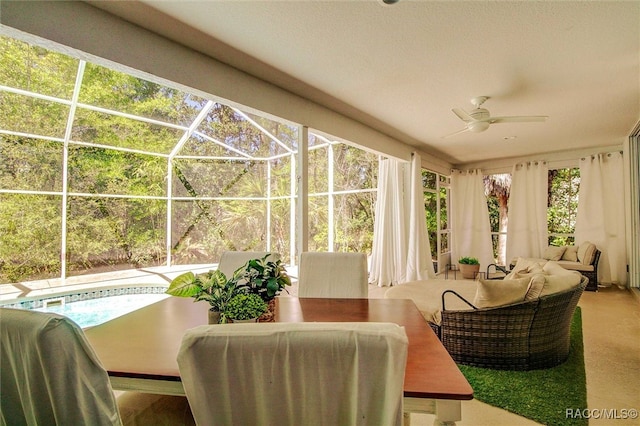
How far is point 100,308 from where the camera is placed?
4.75 metres

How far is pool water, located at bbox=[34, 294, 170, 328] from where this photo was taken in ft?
14.4

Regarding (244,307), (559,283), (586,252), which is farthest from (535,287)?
(586,252)

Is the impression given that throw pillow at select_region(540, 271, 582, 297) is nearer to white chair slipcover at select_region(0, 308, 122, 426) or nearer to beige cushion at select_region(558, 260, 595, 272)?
white chair slipcover at select_region(0, 308, 122, 426)

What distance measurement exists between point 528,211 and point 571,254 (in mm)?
1139

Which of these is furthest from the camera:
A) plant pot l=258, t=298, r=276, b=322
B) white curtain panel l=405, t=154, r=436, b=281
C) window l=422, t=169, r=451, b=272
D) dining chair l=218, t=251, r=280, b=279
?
window l=422, t=169, r=451, b=272

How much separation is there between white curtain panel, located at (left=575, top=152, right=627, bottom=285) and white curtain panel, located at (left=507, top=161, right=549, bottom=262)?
1.81 ft

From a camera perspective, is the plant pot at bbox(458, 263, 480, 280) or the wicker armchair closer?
the wicker armchair

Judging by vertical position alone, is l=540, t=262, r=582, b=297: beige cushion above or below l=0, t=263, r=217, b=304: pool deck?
above

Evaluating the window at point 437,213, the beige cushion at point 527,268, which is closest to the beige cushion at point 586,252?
the beige cushion at point 527,268

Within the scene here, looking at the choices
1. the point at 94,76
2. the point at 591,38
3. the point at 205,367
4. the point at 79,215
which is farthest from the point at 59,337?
the point at 79,215

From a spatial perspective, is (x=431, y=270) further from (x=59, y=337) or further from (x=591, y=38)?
(x=59, y=337)

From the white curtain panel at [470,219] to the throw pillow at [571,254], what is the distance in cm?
140

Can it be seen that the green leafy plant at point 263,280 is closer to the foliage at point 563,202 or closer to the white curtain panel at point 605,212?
the white curtain panel at point 605,212

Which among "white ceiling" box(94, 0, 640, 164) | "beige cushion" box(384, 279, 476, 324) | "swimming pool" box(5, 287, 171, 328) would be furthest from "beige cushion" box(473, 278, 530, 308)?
"swimming pool" box(5, 287, 171, 328)
